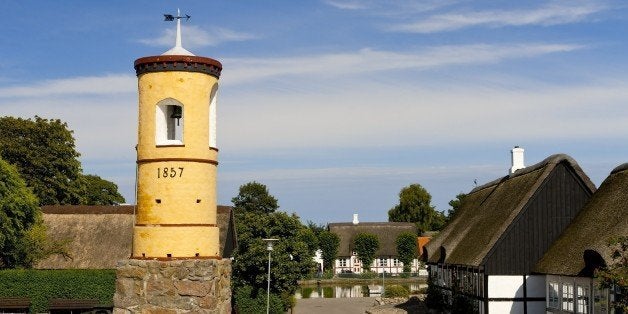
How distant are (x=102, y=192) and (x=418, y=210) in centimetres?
5317

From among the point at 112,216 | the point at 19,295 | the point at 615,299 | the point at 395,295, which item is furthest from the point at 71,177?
the point at 615,299

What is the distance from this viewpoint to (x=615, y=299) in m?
20.6

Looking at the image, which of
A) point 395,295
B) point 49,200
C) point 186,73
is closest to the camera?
point 186,73

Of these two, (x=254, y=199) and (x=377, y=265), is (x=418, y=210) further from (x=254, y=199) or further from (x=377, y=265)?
(x=254, y=199)

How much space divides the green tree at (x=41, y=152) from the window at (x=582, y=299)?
1662 inches

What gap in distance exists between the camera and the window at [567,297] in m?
24.0

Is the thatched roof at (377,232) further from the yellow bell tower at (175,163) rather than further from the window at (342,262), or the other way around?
the yellow bell tower at (175,163)

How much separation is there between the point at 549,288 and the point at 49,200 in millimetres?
41064

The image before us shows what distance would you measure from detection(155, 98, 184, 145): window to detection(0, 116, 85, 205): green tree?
38.7 meters

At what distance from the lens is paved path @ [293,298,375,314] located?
44.2 meters

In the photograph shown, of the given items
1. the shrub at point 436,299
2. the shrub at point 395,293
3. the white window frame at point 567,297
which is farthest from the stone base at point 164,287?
the shrub at point 395,293

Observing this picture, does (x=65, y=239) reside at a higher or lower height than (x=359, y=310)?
higher

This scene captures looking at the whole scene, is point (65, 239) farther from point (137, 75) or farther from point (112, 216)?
point (137, 75)

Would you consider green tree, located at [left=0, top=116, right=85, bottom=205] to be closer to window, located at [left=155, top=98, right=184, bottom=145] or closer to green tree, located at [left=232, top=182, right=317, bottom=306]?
green tree, located at [left=232, top=182, right=317, bottom=306]
